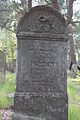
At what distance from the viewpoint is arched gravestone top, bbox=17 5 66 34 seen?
4.12 meters

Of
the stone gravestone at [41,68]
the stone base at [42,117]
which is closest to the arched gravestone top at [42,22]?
the stone gravestone at [41,68]

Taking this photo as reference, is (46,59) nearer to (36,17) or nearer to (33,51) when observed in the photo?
(33,51)

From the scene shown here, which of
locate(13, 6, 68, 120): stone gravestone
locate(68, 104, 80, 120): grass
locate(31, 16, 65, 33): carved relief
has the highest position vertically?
locate(31, 16, 65, 33): carved relief

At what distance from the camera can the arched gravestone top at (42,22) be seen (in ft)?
13.5

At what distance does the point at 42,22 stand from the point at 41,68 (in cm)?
91

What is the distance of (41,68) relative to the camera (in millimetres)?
4152

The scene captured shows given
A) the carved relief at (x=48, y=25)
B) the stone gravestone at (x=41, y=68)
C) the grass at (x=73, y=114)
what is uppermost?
the carved relief at (x=48, y=25)

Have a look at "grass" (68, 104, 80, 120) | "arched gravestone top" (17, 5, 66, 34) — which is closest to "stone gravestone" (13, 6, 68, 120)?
"arched gravestone top" (17, 5, 66, 34)

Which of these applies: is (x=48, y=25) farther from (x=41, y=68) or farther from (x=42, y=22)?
(x=41, y=68)

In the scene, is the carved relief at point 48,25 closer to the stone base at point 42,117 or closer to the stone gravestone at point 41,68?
the stone gravestone at point 41,68

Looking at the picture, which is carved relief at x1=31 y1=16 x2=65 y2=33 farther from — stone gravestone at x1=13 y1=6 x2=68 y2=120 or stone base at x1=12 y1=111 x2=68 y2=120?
stone base at x1=12 y1=111 x2=68 y2=120

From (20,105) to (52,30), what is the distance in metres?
1.61

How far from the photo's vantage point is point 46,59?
4152 millimetres

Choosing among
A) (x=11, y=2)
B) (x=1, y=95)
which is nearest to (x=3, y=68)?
(x=1, y=95)
